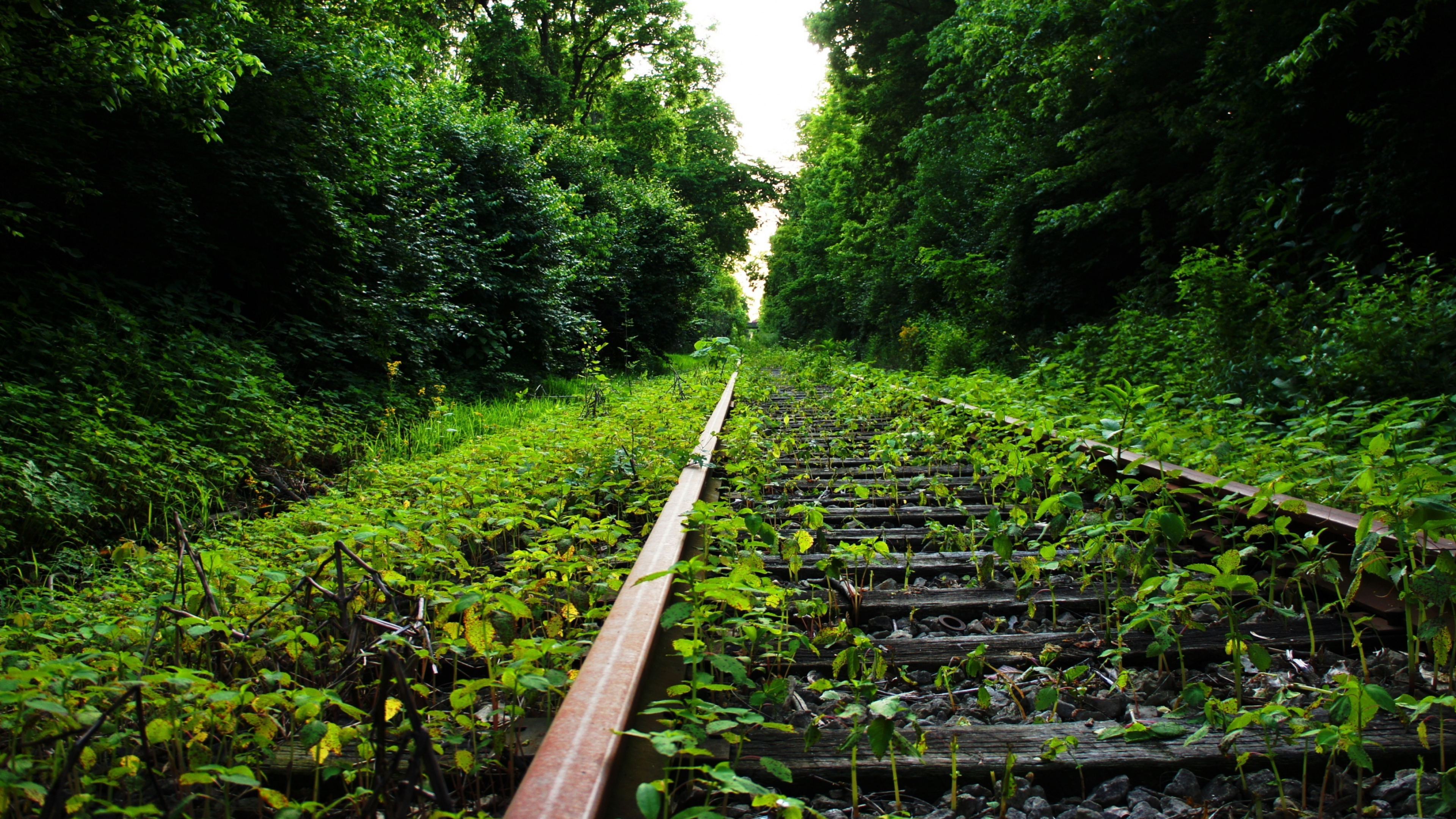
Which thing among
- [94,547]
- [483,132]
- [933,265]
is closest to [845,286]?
[933,265]

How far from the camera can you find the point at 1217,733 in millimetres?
1497

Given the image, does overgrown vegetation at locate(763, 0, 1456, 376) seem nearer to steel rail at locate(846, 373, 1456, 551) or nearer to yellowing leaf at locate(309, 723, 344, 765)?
steel rail at locate(846, 373, 1456, 551)

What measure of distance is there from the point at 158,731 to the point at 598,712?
0.80 m

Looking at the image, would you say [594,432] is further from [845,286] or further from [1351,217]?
[845,286]

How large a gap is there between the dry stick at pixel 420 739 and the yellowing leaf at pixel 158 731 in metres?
0.68

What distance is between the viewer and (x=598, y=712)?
4.31ft

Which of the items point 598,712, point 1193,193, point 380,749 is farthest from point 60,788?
point 1193,193

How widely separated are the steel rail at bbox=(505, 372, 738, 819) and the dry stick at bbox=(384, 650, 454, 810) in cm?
10

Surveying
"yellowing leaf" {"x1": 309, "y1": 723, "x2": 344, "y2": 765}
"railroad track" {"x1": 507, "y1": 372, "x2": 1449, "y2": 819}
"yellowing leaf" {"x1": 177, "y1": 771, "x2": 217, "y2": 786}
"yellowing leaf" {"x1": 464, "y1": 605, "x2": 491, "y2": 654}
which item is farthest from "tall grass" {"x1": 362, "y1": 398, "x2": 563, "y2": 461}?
"yellowing leaf" {"x1": 177, "y1": 771, "x2": 217, "y2": 786}

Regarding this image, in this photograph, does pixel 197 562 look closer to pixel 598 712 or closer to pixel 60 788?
pixel 60 788

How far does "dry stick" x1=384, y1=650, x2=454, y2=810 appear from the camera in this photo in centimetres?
95

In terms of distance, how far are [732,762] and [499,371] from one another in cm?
951

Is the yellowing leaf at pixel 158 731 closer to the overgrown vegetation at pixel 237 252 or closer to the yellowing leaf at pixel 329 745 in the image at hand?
the yellowing leaf at pixel 329 745

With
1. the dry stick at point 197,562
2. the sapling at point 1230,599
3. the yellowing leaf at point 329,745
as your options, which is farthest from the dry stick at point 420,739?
the sapling at point 1230,599
